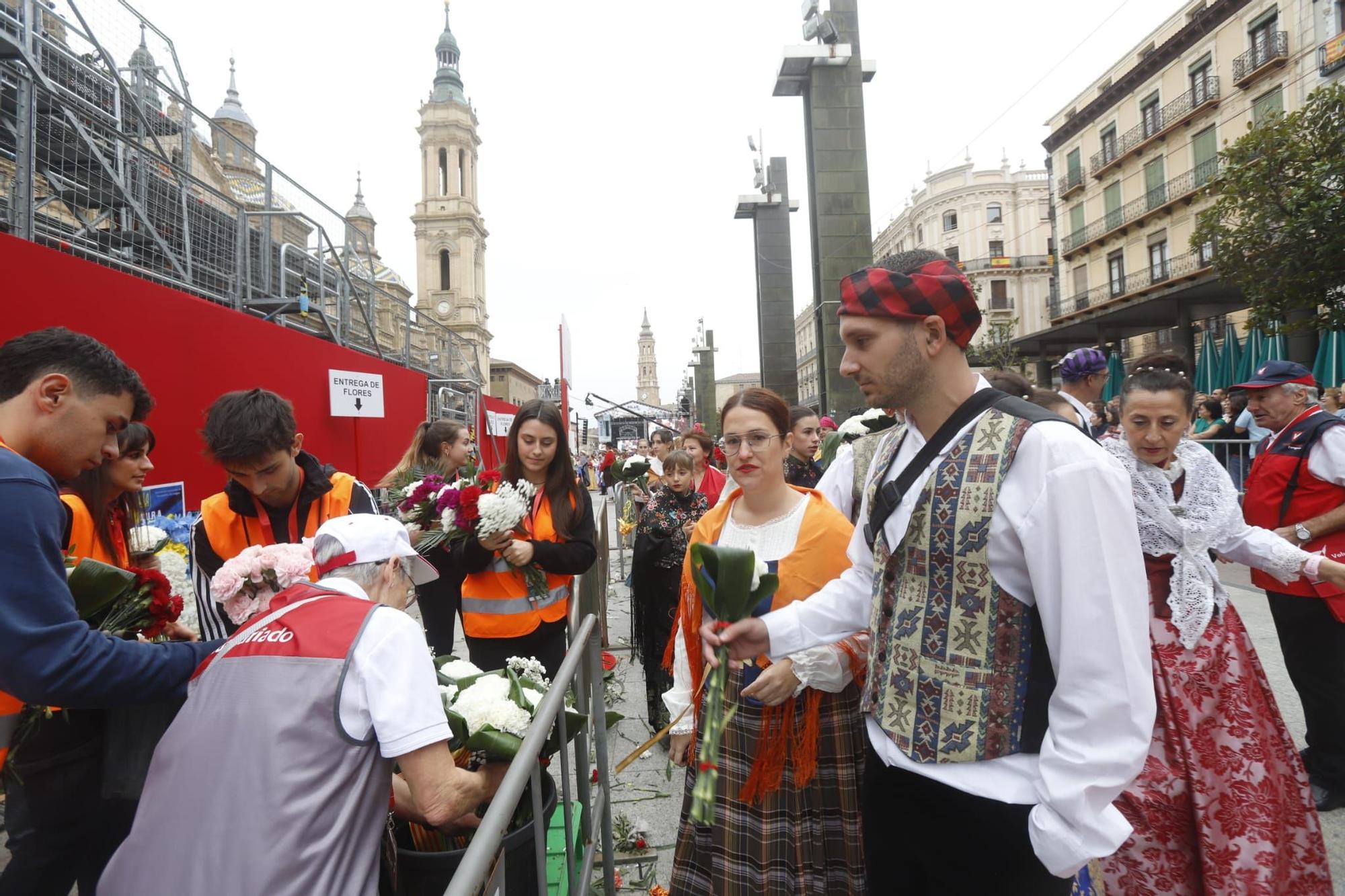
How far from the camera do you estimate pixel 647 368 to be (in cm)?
11788

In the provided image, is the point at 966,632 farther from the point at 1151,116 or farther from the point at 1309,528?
the point at 1151,116

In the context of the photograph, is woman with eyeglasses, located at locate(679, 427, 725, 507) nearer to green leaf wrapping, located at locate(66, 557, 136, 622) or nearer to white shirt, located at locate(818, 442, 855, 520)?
white shirt, located at locate(818, 442, 855, 520)

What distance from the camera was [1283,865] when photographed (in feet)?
6.89

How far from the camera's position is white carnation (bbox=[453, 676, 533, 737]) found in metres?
1.73

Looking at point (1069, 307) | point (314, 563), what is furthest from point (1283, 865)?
point (1069, 307)

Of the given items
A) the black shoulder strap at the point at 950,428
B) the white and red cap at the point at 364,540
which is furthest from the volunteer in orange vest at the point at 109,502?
the black shoulder strap at the point at 950,428

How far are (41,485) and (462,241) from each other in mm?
71374

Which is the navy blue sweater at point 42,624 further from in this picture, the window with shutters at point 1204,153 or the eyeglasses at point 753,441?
the window with shutters at point 1204,153

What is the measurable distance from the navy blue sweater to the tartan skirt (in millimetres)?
1584

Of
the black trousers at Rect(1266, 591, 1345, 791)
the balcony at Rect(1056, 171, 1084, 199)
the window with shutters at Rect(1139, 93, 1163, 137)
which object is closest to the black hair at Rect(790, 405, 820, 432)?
the black trousers at Rect(1266, 591, 1345, 791)

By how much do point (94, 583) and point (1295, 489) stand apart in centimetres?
447

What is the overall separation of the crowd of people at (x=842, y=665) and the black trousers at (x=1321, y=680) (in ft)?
0.04

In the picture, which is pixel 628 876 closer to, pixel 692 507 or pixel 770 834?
pixel 770 834

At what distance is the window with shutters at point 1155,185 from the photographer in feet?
85.1
